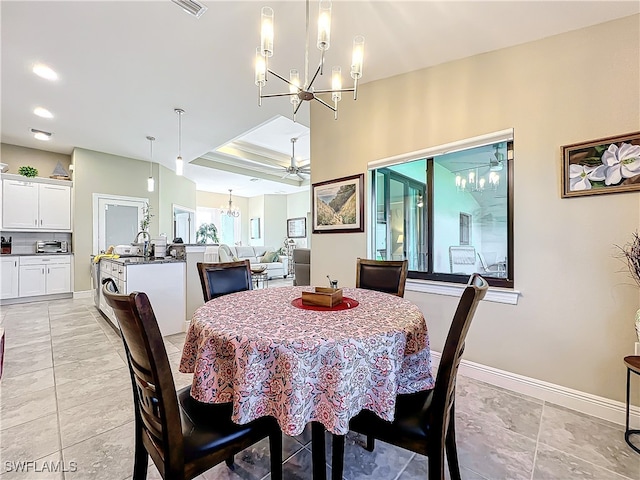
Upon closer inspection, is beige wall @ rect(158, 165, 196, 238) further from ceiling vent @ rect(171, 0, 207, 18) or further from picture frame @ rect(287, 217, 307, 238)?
ceiling vent @ rect(171, 0, 207, 18)

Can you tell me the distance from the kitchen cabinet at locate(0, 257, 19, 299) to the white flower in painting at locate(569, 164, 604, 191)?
7.81 metres

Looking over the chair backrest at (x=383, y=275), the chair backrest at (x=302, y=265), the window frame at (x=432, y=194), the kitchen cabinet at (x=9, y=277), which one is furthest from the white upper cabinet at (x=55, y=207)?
the chair backrest at (x=383, y=275)

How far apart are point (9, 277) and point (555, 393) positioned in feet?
25.3

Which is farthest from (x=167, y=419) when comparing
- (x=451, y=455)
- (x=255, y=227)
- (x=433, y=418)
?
(x=255, y=227)

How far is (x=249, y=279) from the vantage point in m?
2.35

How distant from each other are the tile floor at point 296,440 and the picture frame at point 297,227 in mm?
7558

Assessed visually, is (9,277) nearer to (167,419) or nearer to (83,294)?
(83,294)

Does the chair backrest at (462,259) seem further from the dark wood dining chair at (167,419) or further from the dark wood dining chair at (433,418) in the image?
the dark wood dining chair at (167,419)

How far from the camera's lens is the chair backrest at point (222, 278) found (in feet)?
6.75

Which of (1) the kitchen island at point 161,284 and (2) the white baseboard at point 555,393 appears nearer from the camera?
(2) the white baseboard at point 555,393

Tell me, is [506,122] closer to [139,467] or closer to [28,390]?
[139,467]

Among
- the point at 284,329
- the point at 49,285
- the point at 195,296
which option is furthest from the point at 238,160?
the point at 284,329

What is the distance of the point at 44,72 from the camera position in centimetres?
300

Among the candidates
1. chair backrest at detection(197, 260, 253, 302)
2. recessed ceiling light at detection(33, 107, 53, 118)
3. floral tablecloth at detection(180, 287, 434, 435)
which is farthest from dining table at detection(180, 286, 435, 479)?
recessed ceiling light at detection(33, 107, 53, 118)
